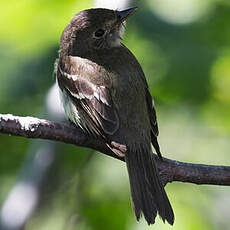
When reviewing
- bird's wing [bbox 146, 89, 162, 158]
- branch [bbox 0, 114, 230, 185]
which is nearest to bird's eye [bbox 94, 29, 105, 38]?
bird's wing [bbox 146, 89, 162, 158]

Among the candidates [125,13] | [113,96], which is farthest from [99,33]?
[113,96]

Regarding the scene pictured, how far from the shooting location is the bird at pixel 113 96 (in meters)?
5.17

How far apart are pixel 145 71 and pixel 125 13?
497 millimetres

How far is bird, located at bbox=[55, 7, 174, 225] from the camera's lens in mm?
5172

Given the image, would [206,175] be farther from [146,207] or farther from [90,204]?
[90,204]

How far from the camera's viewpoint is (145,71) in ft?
20.1

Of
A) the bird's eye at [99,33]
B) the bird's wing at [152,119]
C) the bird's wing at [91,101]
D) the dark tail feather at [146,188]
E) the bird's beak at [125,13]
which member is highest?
the bird's beak at [125,13]

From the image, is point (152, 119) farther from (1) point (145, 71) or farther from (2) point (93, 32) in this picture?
(2) point (93, 32)

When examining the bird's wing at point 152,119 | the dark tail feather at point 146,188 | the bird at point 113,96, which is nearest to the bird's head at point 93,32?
the bird at point 113,96

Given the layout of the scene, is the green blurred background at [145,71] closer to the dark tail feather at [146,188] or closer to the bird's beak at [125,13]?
the bird's beak at [125,13]

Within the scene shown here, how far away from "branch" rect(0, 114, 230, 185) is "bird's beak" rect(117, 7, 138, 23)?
4.03ft

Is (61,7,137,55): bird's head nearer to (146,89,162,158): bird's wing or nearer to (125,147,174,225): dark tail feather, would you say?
(146,89,162,158): bird's wing

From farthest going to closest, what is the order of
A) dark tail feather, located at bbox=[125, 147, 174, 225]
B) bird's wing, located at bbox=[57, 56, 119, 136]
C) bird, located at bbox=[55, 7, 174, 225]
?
bird's wing, located at bbox=[57, 56, 119, 136]
bird, located at bbox=[55, 7, 174, 225]
dark tail feather, located at bbox=[125, 147, 174, 225]

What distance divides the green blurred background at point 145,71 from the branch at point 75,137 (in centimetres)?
64
